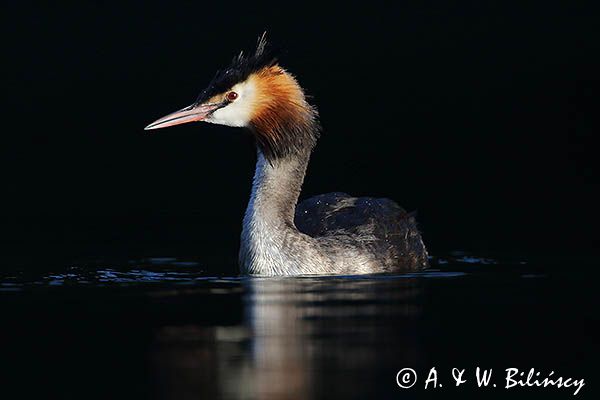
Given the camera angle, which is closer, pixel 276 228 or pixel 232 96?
pixel 276 228

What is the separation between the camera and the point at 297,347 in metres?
10.0

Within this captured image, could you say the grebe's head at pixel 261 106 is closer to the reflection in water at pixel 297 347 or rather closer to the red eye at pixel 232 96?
the red eye at pixel 232 96

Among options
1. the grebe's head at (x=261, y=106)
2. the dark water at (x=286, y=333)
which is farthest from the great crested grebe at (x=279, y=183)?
the dark water at (x=286, y=333)

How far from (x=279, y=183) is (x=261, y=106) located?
0.71 metres

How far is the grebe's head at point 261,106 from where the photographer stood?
46.0 feet

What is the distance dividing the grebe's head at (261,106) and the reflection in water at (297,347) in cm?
208

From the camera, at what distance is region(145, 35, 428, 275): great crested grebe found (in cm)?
1370

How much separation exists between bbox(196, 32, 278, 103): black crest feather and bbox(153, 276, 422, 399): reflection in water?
2269 millimetres

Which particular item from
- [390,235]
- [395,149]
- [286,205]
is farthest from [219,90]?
[395,149]

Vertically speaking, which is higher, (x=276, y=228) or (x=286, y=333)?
(x=276, y=228)

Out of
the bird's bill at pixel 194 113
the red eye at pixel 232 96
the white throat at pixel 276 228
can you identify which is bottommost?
the white throat at pixel 276 228

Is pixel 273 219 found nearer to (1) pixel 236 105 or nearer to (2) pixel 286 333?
(1) pixel 236 105

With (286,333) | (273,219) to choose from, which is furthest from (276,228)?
(286,333)

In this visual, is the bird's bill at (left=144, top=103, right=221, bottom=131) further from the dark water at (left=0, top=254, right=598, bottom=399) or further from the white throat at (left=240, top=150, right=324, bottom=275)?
the dark water at (left=0, top=254, right=598, bottom=399)
